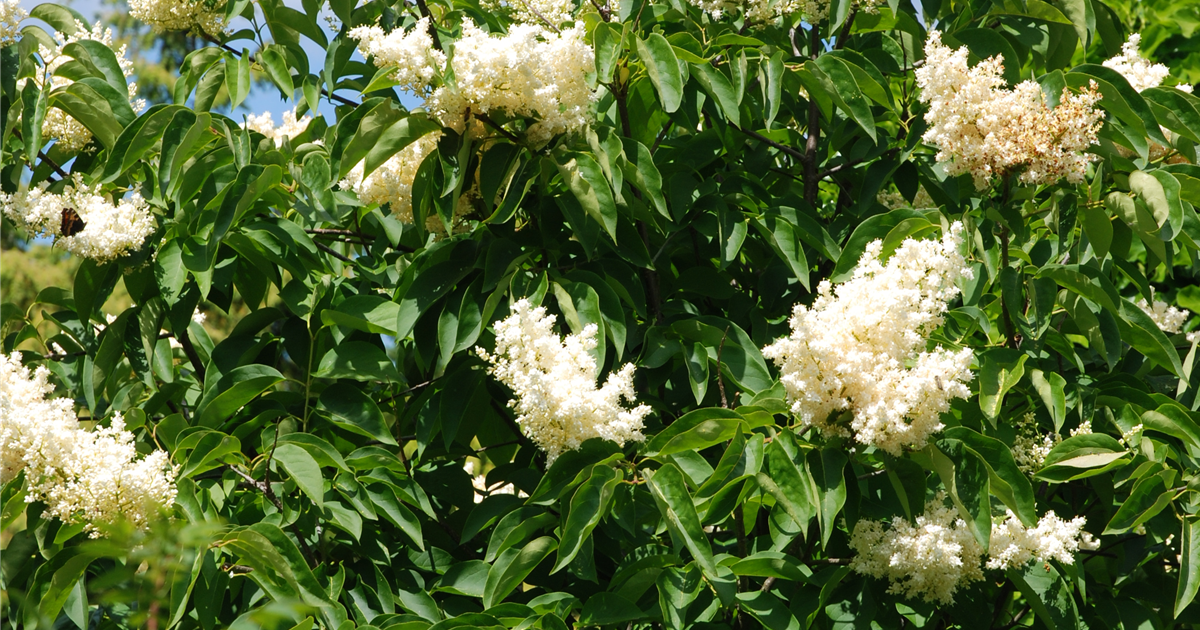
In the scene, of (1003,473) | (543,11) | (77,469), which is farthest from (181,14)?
(1003,473)

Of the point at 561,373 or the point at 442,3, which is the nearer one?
the point at 561,373

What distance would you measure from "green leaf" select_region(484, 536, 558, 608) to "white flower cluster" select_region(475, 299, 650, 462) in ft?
0.55

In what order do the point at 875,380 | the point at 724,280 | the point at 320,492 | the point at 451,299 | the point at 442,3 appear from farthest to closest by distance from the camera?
1. the point at 442,3
2. the point at 724,280
3. the point at 451,299
4. the point at 320,492
5. the point at 875,380

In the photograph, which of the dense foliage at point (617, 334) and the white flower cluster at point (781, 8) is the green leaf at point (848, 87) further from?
the white flower cluster at point (781, 8)

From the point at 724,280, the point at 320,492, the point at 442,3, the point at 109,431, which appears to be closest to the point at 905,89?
the point at 724,280

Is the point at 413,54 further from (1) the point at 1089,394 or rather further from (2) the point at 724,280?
(1) the point at 1089,394

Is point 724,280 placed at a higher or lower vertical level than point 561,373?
lower

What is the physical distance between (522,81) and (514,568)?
37.5 inches

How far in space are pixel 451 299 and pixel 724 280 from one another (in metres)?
0.72

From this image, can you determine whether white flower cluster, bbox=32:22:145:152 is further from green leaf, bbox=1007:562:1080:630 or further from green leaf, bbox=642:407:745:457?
green leaf, bbox=1007:562:1080:630

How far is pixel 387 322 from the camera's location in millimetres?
2324

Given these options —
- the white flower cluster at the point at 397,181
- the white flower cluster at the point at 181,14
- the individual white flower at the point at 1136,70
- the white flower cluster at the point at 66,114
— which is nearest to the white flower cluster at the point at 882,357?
the white flower cluster at the point at 397,181

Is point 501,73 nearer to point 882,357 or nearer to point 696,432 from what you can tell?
point 696,432

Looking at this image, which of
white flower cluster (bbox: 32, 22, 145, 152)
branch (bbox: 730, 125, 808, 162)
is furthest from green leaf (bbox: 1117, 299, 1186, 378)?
white flower cluster (bbox: 32, 22, 145, 152)
